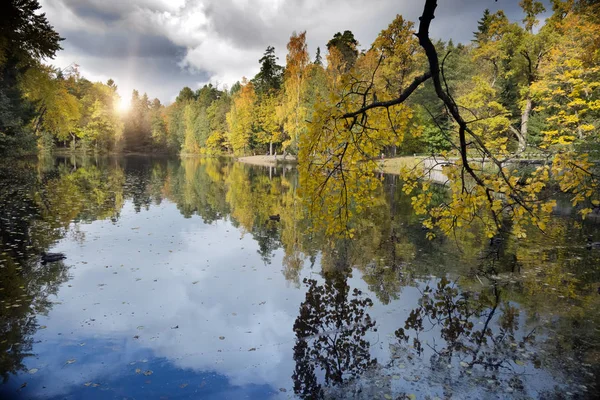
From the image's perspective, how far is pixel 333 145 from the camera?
3705 mm

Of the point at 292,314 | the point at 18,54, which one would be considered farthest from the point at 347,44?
the point at 292,314

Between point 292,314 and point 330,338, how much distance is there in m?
1.16

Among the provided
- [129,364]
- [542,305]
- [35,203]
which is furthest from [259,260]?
[35,203]

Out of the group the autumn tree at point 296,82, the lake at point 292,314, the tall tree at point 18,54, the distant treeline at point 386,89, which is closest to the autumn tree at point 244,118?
the distant treeline at point 386,89

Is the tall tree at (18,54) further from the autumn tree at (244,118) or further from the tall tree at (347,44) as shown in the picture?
the tall tree at (347,44)

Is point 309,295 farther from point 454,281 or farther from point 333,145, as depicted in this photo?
point 333,145

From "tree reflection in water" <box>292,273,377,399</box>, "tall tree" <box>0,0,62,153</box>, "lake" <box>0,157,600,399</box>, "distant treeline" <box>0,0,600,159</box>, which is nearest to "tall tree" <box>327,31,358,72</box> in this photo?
"distant treeline" <box>0,0,600,159</box>

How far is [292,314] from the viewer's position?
23.0 ft

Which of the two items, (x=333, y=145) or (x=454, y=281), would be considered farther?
(x=454, y=281)

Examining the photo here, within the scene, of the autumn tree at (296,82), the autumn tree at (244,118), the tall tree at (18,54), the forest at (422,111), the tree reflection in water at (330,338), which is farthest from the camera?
the autumn tree at (244,118)

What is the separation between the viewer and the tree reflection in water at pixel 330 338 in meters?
5.09

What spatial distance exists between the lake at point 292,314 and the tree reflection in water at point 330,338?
0.03m

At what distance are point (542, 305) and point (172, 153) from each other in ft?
273

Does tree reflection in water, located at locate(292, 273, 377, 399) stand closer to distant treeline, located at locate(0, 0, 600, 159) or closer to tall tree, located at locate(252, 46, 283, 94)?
distant treeline, located at locate(0, 0, 600, 159)
